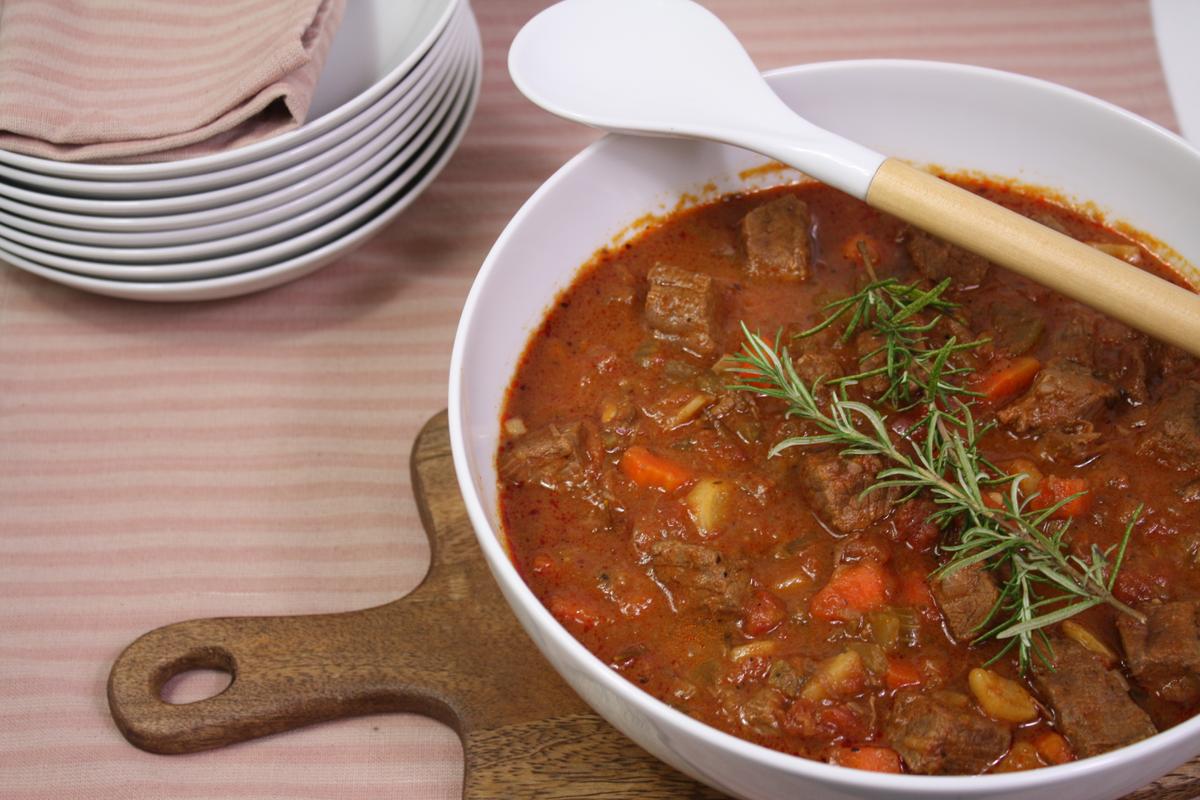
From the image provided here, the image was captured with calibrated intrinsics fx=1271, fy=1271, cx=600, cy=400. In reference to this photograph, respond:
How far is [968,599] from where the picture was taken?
2807mm

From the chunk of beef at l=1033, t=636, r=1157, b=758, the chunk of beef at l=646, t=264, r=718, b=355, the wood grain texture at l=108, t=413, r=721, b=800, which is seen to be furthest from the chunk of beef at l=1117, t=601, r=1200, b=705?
the chunk of beef at l=646, t=264, r=718, b=355

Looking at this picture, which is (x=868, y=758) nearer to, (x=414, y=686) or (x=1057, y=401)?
(x=1057, y=401)

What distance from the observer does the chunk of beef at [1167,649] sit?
267cm

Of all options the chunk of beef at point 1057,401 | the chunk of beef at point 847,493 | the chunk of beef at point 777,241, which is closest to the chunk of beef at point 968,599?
the chunk of beef at point 847,493

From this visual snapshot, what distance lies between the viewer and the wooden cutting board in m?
3.05

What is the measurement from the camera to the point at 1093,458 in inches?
123

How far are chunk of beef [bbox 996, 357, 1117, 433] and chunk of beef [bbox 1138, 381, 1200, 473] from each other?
14 centimetres

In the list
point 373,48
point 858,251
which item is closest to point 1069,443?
point 858,251

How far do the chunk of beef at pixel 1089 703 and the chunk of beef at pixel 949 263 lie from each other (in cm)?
115

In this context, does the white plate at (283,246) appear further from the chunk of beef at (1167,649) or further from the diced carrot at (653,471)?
the chunk of beef at (1167,649)

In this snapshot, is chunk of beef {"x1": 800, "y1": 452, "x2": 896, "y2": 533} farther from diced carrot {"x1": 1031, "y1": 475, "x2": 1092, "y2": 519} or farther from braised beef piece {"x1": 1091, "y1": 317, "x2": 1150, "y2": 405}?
braised beef piece {"x1": 1091, "y1": 317, "x2": 1150, "y2": 405}

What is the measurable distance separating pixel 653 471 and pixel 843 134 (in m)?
1.35

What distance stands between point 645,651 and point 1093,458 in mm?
1224

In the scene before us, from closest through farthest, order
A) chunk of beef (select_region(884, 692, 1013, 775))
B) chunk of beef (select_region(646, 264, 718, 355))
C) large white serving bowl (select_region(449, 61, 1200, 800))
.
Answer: chunk of beef (select_region(884, 692, 1013, 775)) < large white serving bowl (select_region(449, 61, 1200, 800)) < chunk of beef (select_region(646, 264, 718, 355))
